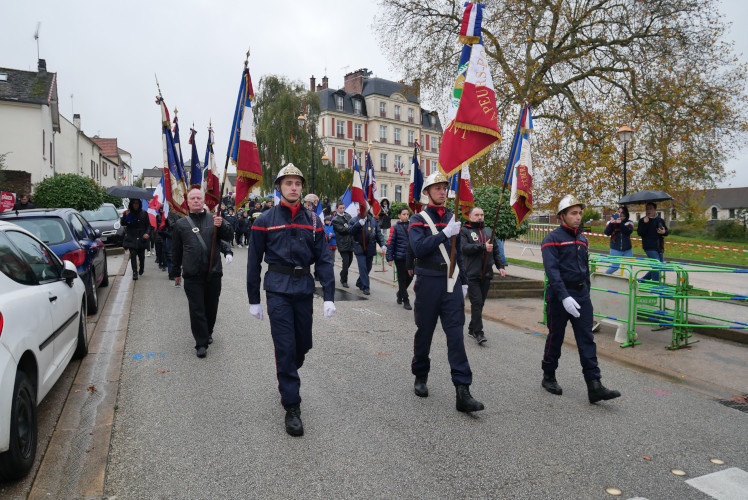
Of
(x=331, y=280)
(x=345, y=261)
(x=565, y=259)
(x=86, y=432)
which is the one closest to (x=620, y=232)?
(x=345, y=261)

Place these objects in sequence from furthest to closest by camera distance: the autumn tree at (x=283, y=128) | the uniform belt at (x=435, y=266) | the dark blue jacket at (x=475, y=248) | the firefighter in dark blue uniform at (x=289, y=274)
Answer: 1. the autumn tree at (x=283, y=128)
2. the dark blue jacket at (x=475, y=248)
3. the uniform belt at (x=435, y=266)
4. the firefighter in dark blue uniform at (x=289, y=274)

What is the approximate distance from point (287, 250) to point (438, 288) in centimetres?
142

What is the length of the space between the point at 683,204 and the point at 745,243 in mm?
7497

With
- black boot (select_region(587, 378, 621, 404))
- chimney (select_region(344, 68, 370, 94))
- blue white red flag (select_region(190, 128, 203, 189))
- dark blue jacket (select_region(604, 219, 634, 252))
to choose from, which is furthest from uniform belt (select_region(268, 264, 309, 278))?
chimney (select_region(344, 68, 370, 94))

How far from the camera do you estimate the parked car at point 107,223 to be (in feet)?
61.8

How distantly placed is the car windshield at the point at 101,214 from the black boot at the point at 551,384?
18.9m

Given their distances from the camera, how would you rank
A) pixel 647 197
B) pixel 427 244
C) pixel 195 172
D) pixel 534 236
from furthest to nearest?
pixel 534 236 < pixel 647 197 < pixel 195 172 < pixel 427 244

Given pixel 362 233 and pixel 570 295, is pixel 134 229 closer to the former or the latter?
pixel 362 233

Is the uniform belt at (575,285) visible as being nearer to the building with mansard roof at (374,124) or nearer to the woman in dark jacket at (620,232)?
the woman in dark jacket at (620,232)

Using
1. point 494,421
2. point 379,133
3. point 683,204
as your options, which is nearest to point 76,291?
point 494,421

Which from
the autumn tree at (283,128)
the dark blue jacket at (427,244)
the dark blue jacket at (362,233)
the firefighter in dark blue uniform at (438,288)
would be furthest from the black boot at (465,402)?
the autumn tree at (283,128)

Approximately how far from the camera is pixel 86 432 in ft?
13.8

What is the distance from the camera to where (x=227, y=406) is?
15.7ft

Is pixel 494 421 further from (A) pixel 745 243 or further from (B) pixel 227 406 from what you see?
(A) pixel 745 243
